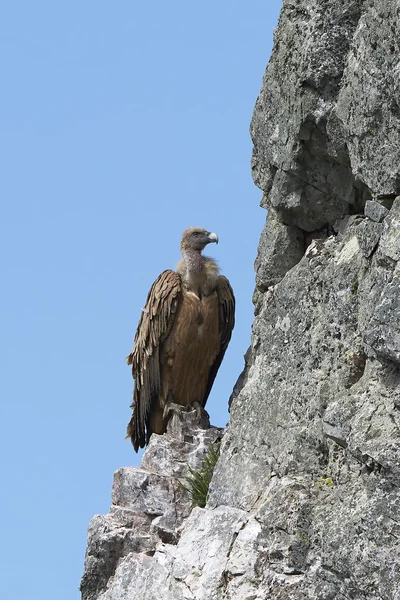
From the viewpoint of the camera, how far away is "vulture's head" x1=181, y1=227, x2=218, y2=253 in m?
16.3

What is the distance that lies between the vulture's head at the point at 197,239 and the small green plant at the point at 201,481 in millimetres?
3075

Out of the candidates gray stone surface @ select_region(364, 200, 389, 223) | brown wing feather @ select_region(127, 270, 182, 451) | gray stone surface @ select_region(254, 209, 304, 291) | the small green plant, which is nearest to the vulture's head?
brown wing feather @ select_region(127, 270, 182, 451)

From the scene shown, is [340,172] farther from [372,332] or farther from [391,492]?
[391,492]

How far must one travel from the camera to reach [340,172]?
1270 centimetres

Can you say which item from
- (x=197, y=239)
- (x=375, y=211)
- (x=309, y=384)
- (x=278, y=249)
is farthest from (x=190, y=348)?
(x=375, y=211)

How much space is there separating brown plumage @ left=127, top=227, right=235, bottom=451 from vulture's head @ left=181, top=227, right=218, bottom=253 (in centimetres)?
13

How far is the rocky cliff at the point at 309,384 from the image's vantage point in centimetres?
1050

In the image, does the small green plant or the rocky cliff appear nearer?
the rocky cliff

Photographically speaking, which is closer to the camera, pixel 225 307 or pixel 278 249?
pixel 278 249

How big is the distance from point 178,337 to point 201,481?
2.57 meters

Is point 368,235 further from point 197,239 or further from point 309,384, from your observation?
point 197,239

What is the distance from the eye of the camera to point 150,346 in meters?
15.9

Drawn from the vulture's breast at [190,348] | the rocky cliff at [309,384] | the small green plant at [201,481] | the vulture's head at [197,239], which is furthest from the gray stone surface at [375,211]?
the vulture's head at [197,239]

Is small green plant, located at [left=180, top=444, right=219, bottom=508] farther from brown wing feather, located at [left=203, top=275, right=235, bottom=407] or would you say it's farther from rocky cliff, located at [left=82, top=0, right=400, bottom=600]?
brown wing feather, located at [left=203, top=275, right=235, bottom=407]
